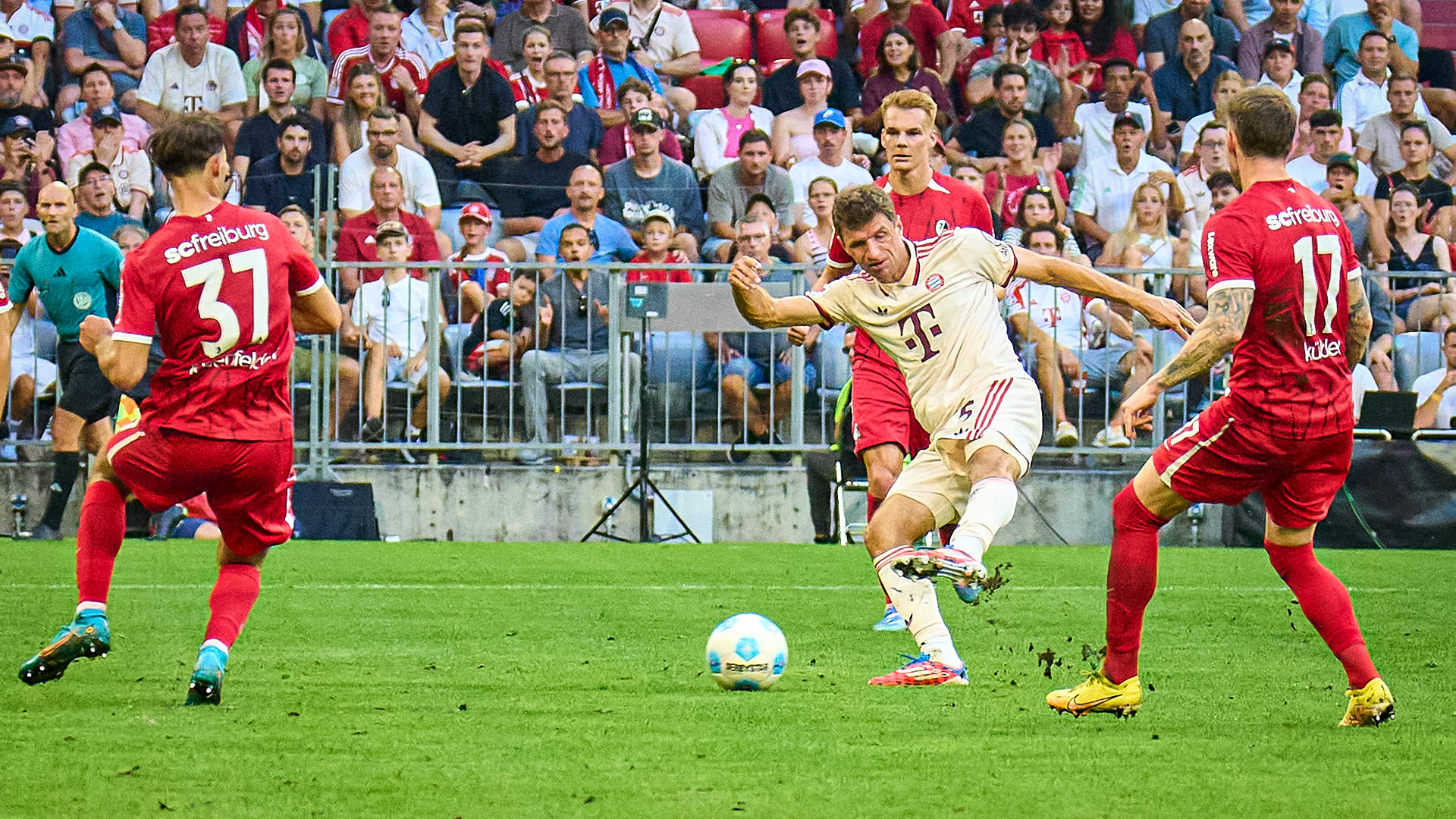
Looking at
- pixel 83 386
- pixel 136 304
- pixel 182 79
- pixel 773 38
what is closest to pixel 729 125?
pixel 773 38

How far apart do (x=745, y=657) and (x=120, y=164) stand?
11841mm

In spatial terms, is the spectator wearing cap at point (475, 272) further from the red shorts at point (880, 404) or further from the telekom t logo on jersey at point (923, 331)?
the telekom t logo on jersey at point (923, 331)

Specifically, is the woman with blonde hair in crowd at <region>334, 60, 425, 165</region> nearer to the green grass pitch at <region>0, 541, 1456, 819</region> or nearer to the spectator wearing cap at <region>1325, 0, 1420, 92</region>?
the green grass pitch at <region>0, 541, 1456, 819</region>

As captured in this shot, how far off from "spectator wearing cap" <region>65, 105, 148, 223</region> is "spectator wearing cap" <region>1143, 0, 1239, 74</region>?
10202 mm

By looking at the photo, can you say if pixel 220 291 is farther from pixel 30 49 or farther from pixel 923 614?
pixel 30 49

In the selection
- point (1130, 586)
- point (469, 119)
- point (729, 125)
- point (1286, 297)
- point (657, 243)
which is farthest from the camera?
point (729, 125)

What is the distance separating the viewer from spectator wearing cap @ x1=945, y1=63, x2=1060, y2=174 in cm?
1653

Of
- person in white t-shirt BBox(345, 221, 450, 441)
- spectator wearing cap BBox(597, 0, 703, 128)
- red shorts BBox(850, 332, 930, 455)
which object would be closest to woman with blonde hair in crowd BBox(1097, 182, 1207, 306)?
spectator wearing cap BBox(597, 0, 703, 128)

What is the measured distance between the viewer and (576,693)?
5934mm

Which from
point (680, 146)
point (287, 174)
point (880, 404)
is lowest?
point (880, 404)

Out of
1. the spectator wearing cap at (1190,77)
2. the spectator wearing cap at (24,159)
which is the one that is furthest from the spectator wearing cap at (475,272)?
the spectator wearing cap at (1190,77)

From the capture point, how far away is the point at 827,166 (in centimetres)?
1602

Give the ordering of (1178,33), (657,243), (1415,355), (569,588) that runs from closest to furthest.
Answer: (569,588) < (1415,355) < (657,243) < (1178,33)

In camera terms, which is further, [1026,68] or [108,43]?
[1026,68]
